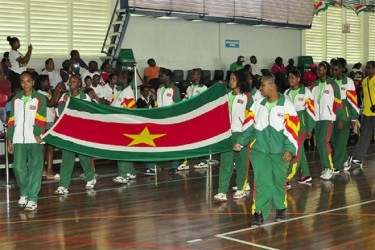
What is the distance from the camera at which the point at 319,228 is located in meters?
7.22

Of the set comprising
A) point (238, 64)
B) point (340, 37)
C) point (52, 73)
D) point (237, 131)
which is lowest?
point (237, 131)

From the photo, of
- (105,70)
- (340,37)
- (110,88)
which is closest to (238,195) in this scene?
(110,88)

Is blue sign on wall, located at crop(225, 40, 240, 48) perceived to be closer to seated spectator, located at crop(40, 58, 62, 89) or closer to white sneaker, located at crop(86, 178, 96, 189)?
seated spectator, located at crop(40, 58, 62, 89)

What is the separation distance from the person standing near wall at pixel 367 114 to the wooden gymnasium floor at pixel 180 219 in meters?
1.55

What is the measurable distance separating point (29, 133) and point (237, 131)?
291 cm

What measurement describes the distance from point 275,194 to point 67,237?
2408 mm

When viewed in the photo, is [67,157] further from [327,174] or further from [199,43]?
[199,43]

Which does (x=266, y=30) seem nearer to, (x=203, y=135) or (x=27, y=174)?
(x=203, y=135)

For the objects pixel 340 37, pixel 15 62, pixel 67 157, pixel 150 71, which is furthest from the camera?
pixel 340 37

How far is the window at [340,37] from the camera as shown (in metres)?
23.2

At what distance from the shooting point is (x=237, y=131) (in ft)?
30.3

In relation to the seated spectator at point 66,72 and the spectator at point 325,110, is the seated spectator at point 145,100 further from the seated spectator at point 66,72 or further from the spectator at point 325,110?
the spectator at point 325,110

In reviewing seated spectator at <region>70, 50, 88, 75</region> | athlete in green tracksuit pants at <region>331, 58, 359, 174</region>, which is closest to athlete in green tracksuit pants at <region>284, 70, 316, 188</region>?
athlete in green tracksuit pants at <region>331, 58, 359, 174</region>

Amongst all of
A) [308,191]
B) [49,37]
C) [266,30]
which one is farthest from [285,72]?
[308,191]
